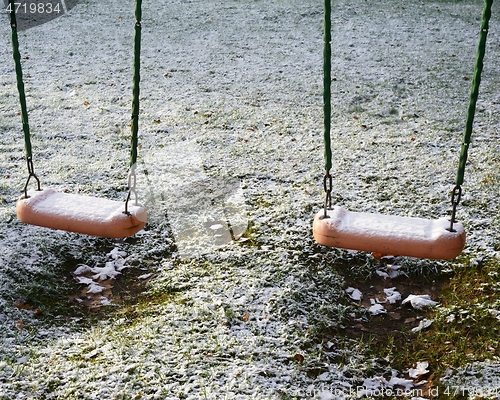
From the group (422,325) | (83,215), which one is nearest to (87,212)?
(83,215)

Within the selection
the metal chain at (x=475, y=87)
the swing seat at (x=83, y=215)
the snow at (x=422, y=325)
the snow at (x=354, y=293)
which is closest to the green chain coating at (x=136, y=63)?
the swing seat at (x=83, y=215)

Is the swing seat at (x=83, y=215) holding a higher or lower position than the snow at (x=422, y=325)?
higher

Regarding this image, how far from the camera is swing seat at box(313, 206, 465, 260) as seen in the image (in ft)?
8.04

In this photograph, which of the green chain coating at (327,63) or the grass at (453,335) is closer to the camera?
the green chain coating at (327,63)

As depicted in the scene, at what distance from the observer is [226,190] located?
483 centimetres

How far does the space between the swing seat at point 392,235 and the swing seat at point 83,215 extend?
2.81 ft

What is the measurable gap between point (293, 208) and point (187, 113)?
8.43 feet

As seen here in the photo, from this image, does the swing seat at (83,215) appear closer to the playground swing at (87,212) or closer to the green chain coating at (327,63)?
the playground swing at (87,212)

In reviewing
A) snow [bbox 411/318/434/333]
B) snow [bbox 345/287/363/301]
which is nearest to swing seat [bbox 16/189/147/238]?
snow [bbox 345/287/363/301]

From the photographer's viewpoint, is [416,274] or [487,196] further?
[487,196]

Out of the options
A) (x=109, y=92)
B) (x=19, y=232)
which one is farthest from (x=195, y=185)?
(x=109, y=92)

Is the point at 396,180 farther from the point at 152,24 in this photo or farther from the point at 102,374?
the point at 152,24

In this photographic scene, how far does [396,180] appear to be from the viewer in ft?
16.0

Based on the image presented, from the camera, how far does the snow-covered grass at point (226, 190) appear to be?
3031 millimetres
